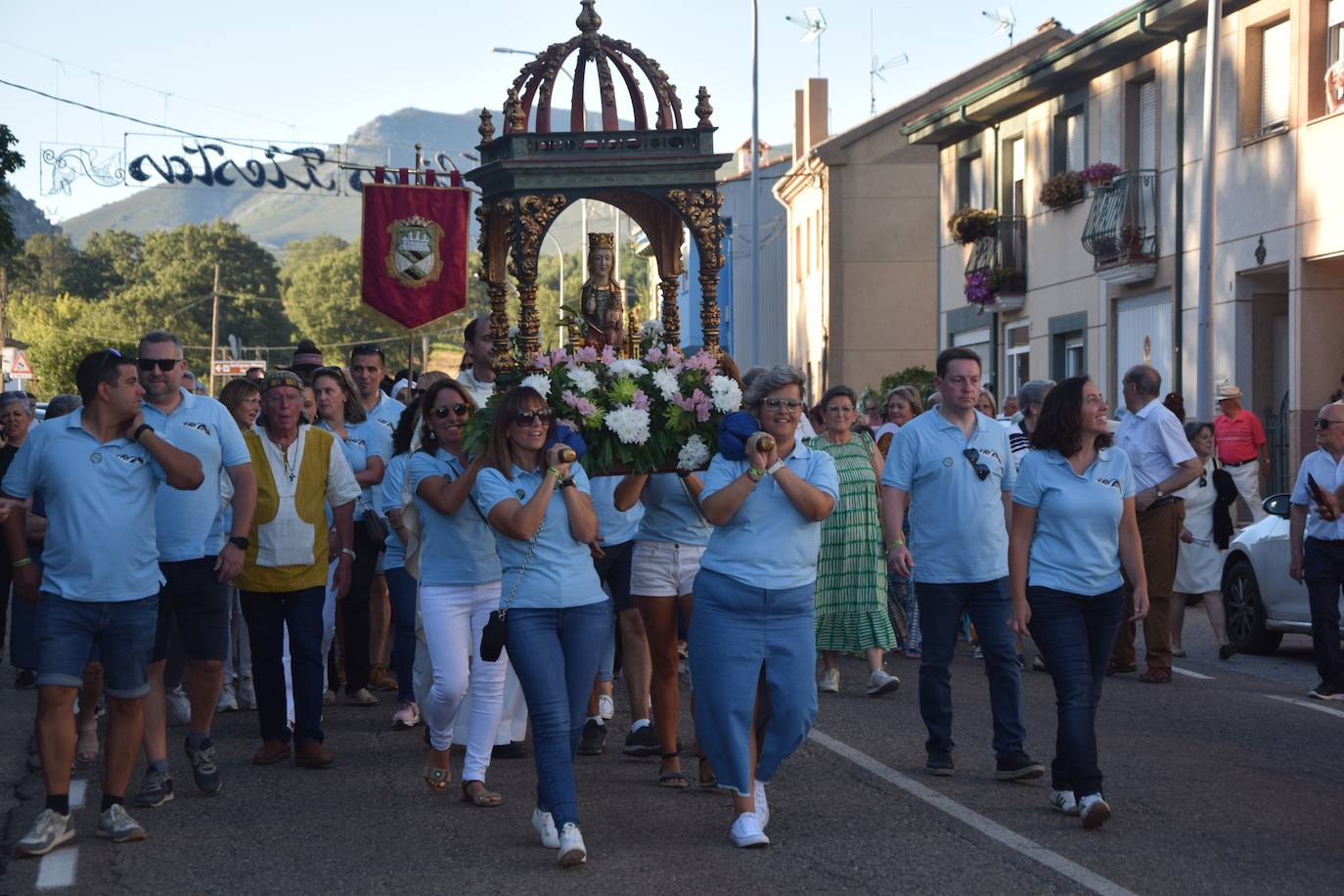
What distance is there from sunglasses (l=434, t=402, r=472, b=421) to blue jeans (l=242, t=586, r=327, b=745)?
4.03 ft

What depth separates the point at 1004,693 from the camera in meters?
8.65

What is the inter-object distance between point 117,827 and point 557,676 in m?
1.95

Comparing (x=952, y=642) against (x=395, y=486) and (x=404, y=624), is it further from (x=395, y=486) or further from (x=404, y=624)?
(x=404, y=624)

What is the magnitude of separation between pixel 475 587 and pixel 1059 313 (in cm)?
2181

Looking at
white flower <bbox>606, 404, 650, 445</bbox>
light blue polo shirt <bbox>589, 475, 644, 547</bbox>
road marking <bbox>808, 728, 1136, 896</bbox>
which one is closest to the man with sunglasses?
road marking <bbox>808, 728, 1136, 896</bbox>

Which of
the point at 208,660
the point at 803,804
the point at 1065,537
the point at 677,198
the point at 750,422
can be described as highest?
the point at 677,198

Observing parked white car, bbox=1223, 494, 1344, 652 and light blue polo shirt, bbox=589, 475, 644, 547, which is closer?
light blue polo shirt, bbox=589, 475, 644, 547

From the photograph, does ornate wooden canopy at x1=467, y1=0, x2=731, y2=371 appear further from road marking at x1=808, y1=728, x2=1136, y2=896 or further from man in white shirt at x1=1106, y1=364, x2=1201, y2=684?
man in white shirt at x1=1106, y1=364, x2=1201, y2=684

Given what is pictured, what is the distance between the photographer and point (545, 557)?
7359 mm

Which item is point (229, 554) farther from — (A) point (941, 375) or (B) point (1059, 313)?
(B) point (1059, 313)

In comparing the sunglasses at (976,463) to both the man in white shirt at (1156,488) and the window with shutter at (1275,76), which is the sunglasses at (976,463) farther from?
the window with shutter at (1275,76)

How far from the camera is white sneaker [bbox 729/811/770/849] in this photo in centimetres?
720

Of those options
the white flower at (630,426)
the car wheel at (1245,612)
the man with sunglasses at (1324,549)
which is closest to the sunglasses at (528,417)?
the white flower at (630,426)

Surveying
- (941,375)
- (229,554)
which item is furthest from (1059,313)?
(229,554)
